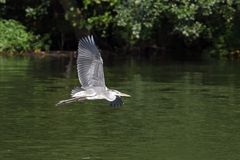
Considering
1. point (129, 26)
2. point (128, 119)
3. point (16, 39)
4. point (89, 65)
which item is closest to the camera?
point (89, 65)

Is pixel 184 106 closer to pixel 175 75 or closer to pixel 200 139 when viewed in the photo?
pixel 200 139

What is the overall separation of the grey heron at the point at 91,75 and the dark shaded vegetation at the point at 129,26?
56.5 feet

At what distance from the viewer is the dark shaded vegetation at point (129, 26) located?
30.4m

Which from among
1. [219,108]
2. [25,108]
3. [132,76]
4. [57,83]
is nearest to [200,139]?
[219,108]

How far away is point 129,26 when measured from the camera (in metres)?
31.3

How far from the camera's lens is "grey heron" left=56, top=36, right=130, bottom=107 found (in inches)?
484

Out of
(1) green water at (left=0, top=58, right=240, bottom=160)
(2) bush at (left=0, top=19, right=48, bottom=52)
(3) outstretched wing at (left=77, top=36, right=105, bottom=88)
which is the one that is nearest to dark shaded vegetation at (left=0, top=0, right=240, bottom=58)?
(2) bush at (left=0, top=19, right=48, bottom=52)

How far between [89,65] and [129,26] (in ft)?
61.9

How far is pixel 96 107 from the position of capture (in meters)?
17.8

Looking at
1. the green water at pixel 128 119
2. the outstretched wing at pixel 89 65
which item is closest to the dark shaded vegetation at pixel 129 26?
the green water at pixel 128 119

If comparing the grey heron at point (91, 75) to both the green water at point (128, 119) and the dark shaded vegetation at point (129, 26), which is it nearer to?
the green water at point (128, 119)

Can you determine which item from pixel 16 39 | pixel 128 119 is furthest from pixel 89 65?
pixel 16 39

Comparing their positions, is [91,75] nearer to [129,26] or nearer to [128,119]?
[128,119]

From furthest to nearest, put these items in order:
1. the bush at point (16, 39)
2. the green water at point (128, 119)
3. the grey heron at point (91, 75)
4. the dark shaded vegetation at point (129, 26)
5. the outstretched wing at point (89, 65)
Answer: the bush at point (16, 39), the dark shaded vegetation at point (129, 26), the green water at point (128, 119), the outstretched wing at point (89, 65), the grey heron at point (91, 75)
